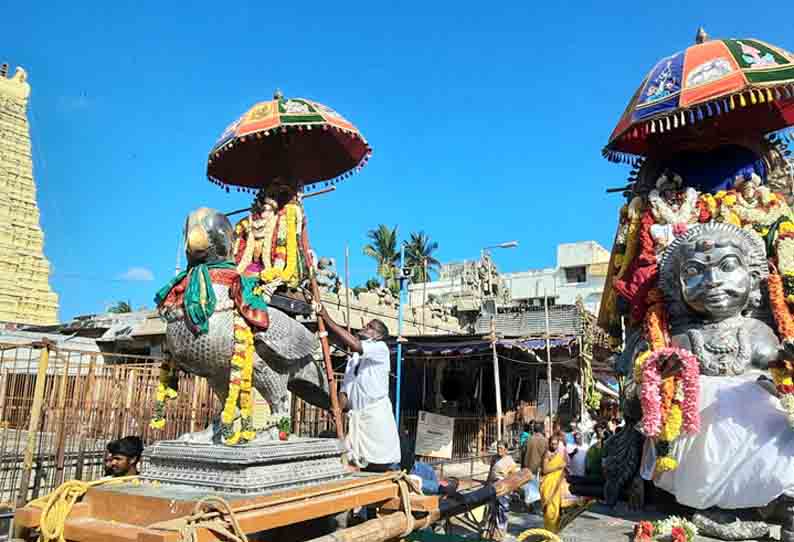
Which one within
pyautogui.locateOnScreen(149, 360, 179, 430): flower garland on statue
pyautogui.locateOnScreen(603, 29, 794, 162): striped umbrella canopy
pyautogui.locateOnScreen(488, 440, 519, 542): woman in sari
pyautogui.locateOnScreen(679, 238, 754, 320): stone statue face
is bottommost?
pyautogui.locateOnScreen(488, 440, 519, 542): woman in sari

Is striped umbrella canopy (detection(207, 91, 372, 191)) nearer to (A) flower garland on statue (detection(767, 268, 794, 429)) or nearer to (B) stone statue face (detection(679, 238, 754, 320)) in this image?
(B) stone statue face (detection(679, 238, 754, 320))

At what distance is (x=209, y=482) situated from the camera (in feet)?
9.75

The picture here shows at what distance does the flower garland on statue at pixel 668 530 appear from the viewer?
3.65 m

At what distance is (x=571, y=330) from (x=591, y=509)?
15127 millimetres

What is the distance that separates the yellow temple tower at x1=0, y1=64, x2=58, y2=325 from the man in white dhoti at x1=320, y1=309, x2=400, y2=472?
65.3ft

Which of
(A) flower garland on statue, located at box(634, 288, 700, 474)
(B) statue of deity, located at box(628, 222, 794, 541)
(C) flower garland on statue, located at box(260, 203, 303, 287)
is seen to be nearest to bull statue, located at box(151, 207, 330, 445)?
(C) flower garland on statue, located at box(260, 203, 303, 287)

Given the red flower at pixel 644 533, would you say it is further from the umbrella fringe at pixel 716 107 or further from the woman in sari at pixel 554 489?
the umbrella fringe at pixel 716 107

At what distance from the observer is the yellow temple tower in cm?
2162

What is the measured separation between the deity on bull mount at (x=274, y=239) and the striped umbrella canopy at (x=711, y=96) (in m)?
2.63

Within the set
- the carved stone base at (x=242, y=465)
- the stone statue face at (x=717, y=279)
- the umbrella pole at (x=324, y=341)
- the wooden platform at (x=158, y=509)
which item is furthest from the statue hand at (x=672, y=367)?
the umbrella pole at (x=324, y=341)

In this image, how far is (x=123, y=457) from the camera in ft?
14.6

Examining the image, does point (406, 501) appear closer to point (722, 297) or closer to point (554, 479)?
point (722, 297)

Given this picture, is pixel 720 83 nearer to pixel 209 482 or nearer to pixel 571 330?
pixel 209 482

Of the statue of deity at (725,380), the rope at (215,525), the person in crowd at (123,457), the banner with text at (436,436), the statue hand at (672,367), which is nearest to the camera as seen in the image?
the rope at (215,525)
